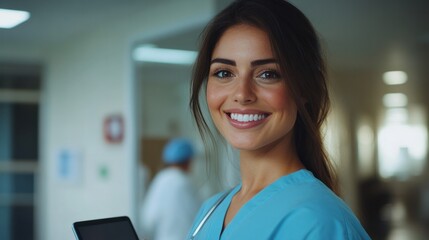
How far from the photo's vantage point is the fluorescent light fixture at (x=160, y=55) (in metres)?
4.02

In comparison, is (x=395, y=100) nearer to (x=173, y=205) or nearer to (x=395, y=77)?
(x=395, y=77)

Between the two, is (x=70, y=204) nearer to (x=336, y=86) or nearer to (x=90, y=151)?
(x=90, y=151)

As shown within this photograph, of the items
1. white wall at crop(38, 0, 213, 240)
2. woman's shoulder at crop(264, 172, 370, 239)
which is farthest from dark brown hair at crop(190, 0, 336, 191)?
white wall at crop(38, 0, 213, 240)

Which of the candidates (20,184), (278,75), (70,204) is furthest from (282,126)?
(20,184)

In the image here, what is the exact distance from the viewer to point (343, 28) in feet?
11.1

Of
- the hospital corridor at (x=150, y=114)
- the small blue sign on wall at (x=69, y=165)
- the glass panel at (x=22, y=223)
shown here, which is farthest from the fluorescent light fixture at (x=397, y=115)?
the glass panel at (x=22, y=223)

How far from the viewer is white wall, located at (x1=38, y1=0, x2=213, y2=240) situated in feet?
13.1

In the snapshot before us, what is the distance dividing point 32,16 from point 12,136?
5.63 feet

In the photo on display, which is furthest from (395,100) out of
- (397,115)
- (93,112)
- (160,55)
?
(93,112)

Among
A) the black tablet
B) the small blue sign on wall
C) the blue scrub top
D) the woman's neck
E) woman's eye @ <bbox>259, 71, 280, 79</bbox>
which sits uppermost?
woman's eye @ <bbox>259, 71, 280, 79</bbox>

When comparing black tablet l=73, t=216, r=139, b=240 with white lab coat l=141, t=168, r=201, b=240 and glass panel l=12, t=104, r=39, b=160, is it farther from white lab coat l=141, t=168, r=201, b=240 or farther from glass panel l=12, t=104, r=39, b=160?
glass panel l=12, t=104, r=39, b=160

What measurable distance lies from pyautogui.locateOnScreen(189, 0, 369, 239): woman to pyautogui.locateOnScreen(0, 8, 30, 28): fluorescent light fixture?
2.69m

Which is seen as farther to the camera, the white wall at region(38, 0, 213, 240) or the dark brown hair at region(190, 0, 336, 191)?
the white wall at region(38, 0, 213, 240)

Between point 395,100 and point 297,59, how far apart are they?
3.60 metres
